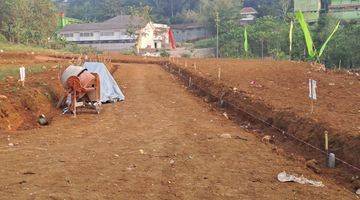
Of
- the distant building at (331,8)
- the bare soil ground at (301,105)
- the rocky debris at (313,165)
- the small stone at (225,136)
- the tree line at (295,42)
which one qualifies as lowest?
the rocky debris at (313,165)

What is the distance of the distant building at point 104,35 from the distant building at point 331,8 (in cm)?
2760

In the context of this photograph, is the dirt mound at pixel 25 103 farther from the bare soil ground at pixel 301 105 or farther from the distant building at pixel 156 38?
the distant building at pixel 156 38

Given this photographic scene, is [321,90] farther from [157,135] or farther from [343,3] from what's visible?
[343,3]

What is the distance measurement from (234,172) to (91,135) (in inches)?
192

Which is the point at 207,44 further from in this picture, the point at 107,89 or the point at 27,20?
the point at 107,89

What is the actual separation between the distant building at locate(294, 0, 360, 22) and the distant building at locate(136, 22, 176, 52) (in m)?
22.1

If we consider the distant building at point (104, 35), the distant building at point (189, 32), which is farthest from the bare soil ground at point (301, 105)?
the distant building at point (189, 32)

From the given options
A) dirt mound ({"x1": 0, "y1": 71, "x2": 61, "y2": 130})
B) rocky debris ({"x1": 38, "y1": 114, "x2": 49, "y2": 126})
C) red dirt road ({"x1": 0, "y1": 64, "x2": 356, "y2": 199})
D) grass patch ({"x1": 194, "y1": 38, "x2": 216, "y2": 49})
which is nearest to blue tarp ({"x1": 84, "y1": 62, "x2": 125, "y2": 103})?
dirt mound ({"x1": 0, "y1": 71, "x2": 61, "y2": 130})

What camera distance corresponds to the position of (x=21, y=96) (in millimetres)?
14625

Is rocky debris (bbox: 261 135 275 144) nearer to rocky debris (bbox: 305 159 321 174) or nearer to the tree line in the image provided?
rocky debris (bbox: 305 159 321 174)

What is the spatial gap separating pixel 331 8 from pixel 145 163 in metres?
64.9

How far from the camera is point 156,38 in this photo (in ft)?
266

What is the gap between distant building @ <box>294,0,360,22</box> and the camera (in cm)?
6618

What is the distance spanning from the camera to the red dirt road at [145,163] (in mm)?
7309
